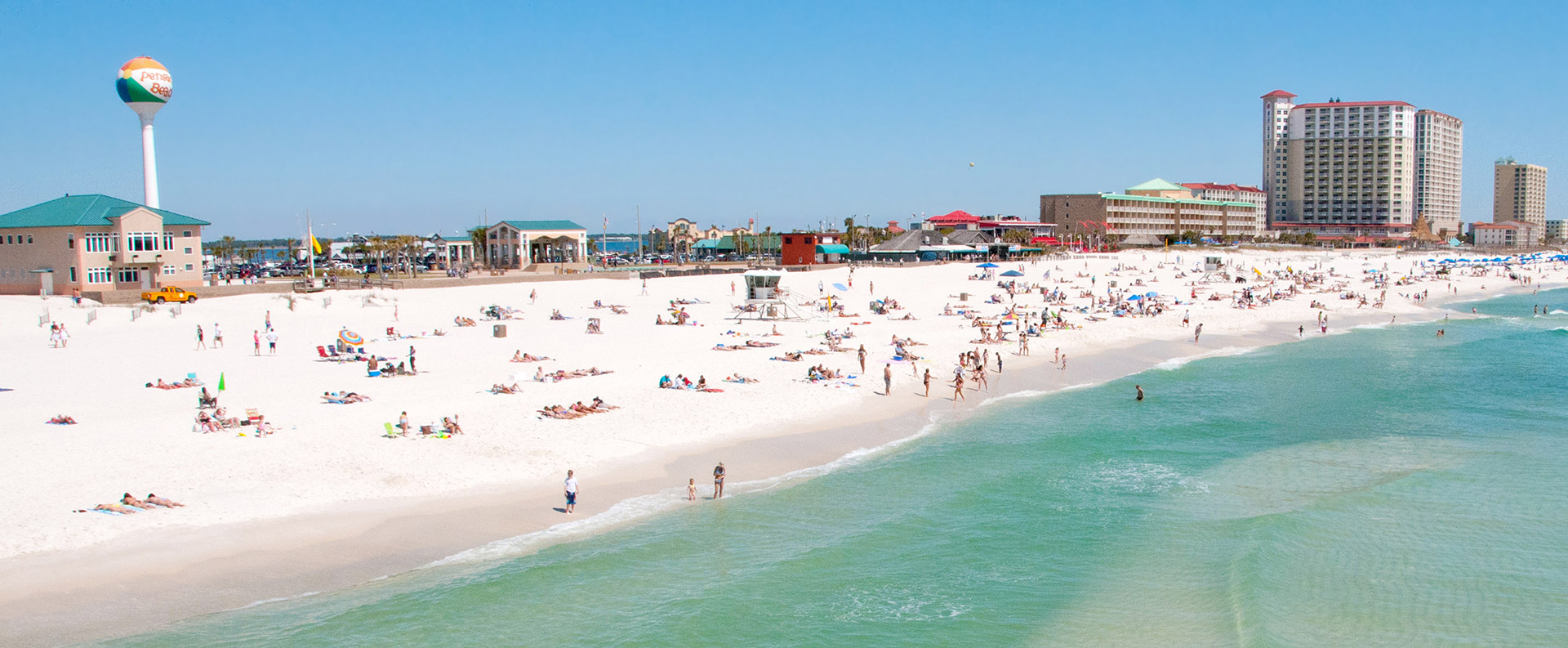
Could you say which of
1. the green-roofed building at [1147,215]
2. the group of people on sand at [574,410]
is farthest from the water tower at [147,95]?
the green-roofed building at [1147,215]

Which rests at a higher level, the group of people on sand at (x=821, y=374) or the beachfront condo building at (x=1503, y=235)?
the beachfront condo building at (x=1503, y=235)

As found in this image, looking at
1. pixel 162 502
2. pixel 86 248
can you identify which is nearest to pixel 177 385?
pixel 162 502

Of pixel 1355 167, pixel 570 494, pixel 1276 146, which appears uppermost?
pixel 1276 146

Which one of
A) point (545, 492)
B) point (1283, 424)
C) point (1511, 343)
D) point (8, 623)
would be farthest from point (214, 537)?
point (1511, 343)

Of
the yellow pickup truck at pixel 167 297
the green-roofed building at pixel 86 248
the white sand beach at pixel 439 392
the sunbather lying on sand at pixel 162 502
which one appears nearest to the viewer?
the sunbather lying on sand at pixel 162 502

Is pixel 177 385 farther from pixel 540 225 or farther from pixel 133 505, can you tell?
pixel 540 225

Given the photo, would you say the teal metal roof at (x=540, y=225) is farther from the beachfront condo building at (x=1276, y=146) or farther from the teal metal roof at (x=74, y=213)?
the beachfront condo building at (x=1276, y=146)
